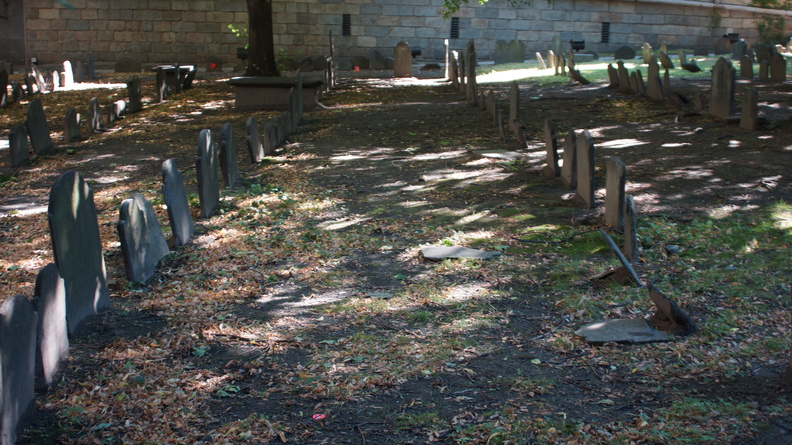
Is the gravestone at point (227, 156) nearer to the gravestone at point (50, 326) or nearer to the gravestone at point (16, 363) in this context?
the gravestone at point (50, 326)

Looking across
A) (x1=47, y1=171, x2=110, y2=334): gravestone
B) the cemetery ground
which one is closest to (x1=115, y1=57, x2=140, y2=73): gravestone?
the cemetery ground

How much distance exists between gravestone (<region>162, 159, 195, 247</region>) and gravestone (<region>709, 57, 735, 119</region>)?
8.58m

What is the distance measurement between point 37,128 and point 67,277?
24.3 ft

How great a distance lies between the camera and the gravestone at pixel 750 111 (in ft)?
34.1

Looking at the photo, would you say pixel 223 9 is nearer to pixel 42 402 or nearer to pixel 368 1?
pixel 368 1

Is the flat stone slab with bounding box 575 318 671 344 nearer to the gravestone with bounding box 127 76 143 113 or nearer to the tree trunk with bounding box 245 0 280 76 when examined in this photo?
the gravestone with bounding box 127 76 143 113

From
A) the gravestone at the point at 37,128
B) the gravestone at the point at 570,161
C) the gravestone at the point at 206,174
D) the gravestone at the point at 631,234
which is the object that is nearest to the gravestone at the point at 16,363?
the gravestone at the point at 206,174

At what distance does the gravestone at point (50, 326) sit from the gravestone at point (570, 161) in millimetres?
5520

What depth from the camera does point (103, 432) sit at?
3436 millimetres

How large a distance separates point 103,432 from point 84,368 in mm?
721

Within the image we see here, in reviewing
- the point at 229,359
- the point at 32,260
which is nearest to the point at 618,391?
the point at 229,359

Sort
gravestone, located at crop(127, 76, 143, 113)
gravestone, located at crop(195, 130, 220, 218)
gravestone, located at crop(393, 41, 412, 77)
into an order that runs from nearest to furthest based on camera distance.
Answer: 1. gravestone, located at crop(195, 130, 220, 218)
2. gravestone, located at crop(127, 76, 143, 113)
3. gravestone, located at crop(393, 41, 412, 77)

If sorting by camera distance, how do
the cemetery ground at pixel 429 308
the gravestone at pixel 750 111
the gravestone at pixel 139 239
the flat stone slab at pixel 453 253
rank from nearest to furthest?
the cemetery ground at pixel 429 308, the gravestone at pixel 139 239, the flat stone slab at pixel 453 253, the gravestone at pixel 750 111

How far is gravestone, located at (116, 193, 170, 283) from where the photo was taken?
520 centimetres
